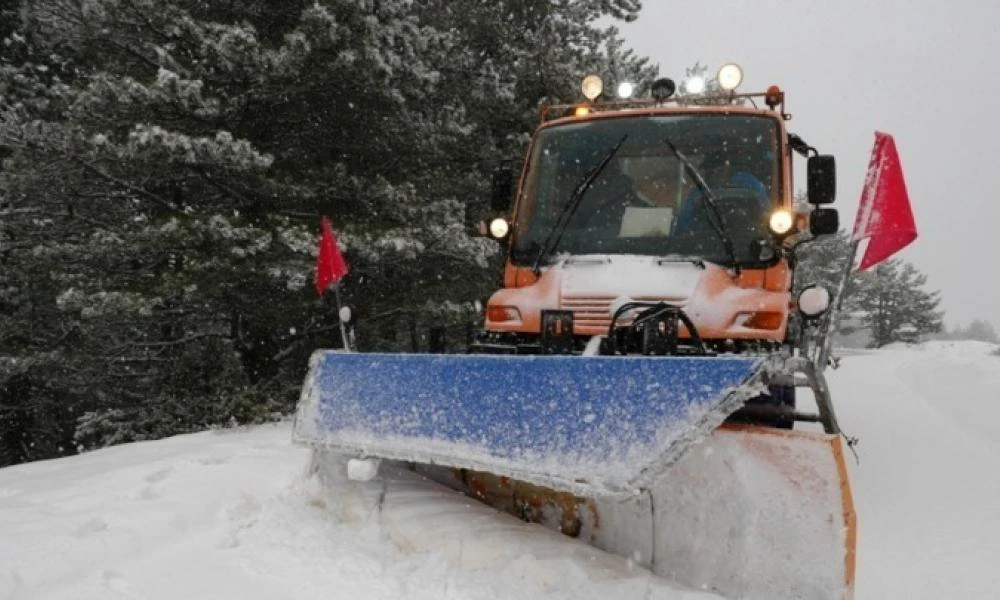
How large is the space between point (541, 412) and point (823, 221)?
8.95 feet

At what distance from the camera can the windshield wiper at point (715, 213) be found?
4188mm

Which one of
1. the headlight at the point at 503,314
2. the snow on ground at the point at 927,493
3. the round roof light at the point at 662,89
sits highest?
the round roof light at the point at 662,89

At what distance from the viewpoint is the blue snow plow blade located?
2385 mm

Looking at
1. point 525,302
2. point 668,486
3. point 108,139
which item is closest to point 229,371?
point 108,139

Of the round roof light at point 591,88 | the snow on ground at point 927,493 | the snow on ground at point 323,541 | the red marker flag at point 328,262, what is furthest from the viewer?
the red marker flag at point 328,262

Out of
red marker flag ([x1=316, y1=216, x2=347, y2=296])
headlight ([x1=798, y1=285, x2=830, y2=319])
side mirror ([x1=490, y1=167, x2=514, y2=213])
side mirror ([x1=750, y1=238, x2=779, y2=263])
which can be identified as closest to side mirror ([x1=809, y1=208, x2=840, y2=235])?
side mirror ([x1=750, y1=238, x2=779, y2=263])

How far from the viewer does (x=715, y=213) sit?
432 centimetres

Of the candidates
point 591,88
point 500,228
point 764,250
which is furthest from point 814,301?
point 591,88

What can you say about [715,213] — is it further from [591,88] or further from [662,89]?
[591,88]

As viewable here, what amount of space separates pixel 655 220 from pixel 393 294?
21.5 ft

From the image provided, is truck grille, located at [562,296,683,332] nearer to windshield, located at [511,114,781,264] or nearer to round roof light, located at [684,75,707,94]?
windshield, located at [511,114,781,264]

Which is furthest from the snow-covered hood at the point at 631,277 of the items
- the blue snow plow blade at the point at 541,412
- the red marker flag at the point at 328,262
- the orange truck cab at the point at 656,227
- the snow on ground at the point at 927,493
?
the red marker flag at the point at 328,262

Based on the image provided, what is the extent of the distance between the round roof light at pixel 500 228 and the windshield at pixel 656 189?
108 millimetres

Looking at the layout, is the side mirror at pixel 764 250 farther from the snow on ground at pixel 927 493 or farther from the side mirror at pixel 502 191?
the side mirror at pixel 502 191
